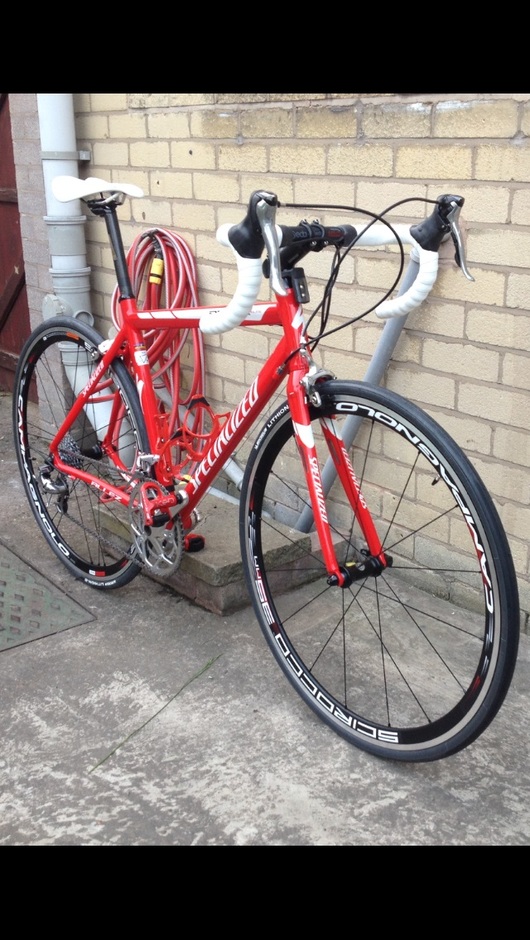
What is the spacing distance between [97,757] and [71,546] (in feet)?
4.57

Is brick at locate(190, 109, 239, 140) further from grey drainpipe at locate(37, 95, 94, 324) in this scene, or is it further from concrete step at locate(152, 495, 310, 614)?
concrete step at locate(152, 495, 310, 614)

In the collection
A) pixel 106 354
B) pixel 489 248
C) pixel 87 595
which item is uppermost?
pixel 489 248

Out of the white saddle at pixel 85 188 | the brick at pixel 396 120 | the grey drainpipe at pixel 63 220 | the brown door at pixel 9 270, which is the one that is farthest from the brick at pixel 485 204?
the brown door at pixel 9 270

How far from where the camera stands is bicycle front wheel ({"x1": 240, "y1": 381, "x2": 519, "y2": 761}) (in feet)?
7.02

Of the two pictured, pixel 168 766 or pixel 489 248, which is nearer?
pixel 168 766

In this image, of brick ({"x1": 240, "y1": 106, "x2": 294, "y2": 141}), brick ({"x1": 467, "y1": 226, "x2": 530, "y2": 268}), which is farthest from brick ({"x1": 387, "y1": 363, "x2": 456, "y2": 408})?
brick ({"x1": 240, "y1": 106, "x2": 294, "y2": 141})

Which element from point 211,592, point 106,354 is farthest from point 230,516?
point 106,354

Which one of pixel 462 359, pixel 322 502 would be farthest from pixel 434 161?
pixel 322 502

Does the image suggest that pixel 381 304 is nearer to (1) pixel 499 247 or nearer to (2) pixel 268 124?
(1) pixel 499 247

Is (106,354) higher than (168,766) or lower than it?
higher

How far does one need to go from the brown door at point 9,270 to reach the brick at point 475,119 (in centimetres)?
311

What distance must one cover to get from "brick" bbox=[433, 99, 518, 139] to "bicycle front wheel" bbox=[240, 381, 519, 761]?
3.11 feet

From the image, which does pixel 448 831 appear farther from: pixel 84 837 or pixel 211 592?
pixel 211 592

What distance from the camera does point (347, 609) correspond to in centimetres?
324
